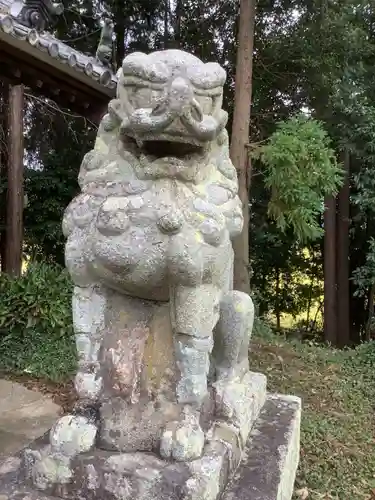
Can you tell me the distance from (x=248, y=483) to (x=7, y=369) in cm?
363

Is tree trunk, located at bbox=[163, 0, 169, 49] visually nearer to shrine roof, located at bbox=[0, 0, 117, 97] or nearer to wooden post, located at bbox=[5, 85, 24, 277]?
wooden post, located at bbox=[5, 85, 24, 277]

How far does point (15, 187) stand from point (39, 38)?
3621mm

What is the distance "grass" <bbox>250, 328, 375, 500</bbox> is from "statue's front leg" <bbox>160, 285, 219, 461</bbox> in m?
1.30

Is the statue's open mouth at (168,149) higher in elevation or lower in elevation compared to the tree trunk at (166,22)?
lower

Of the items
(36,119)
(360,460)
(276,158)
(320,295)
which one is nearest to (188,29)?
(36,119)

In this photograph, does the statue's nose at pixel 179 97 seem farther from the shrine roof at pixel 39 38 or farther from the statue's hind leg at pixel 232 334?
the shrine roof at pixel 39 38

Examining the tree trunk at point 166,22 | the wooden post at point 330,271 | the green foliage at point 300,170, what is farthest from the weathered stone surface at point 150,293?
the tree trunk at point 166,22

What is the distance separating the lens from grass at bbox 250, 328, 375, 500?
289 cm

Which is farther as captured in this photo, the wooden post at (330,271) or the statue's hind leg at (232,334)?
the wooden post at (330,271)

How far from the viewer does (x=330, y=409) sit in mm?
3902

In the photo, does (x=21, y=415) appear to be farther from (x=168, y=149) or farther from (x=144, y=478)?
(x=168, y=149)

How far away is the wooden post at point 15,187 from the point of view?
7.18m

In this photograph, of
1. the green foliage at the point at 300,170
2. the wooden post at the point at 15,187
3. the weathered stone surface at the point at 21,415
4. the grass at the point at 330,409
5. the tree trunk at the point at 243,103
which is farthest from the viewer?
the wooden post at the point at 15,187

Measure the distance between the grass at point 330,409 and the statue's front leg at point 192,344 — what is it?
1.30 meters
